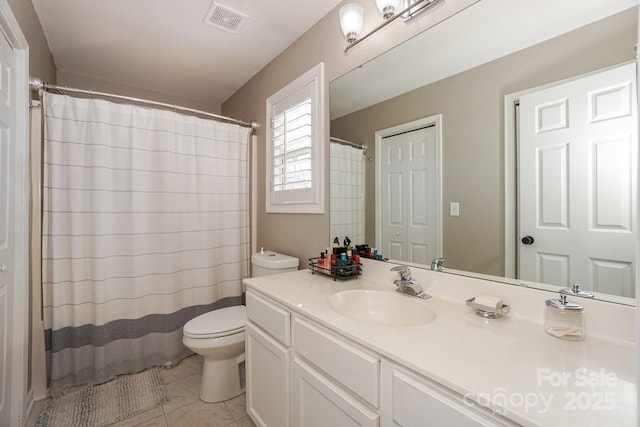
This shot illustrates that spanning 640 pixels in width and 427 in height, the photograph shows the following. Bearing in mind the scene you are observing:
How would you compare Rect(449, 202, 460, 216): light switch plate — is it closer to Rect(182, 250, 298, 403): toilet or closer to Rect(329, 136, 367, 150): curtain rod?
Rect(329, 136, 367, 150): curtain rod

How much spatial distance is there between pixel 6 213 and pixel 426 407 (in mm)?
1914

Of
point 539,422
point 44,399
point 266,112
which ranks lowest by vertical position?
point 44,399

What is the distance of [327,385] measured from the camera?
3.07ft

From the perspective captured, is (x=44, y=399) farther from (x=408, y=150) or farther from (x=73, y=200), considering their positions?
(x=408, y=150)

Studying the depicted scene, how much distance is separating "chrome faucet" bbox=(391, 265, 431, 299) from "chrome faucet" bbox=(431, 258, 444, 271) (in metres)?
0.11

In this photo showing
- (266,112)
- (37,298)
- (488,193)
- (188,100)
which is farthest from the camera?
(188,100)

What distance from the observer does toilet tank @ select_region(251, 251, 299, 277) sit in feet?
6.10

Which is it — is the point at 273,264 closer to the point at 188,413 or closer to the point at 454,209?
the point at 188,413

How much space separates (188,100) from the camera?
3.08m

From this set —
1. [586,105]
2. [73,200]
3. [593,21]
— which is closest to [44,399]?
[73,200]

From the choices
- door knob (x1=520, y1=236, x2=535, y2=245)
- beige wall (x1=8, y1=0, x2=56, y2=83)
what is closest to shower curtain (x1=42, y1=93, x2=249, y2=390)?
beige wall (x1=8, y1=0, x2=56, y2=83)

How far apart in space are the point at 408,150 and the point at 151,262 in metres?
1.89

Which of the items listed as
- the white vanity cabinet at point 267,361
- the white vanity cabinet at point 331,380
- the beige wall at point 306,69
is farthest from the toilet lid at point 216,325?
the white vanity cabinet at point 331,380

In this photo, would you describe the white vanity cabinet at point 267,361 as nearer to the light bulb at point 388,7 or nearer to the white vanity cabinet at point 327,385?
the white vanity cabinet at point 327,385
